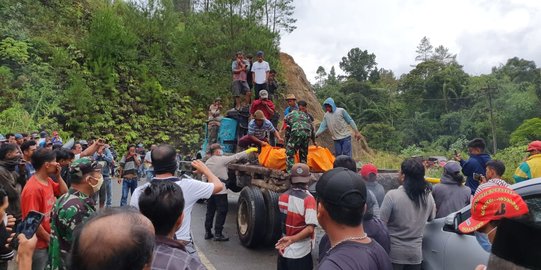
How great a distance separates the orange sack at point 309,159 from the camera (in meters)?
6.25

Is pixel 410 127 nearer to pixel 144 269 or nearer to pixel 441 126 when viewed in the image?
pixel 441 126

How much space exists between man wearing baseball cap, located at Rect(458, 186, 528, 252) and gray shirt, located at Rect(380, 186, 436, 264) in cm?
171

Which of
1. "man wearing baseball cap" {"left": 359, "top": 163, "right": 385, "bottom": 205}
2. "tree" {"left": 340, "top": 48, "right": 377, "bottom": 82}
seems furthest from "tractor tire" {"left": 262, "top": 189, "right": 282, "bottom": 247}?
"tree" {"left": 340, "top": 48, "right": 377, "bottom": 82}

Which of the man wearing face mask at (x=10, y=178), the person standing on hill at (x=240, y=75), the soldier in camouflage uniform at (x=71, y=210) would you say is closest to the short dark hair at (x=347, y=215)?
the soldier in camouflage uniform at (x=71, y=210)

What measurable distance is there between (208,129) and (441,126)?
42.7m

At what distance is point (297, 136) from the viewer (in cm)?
598

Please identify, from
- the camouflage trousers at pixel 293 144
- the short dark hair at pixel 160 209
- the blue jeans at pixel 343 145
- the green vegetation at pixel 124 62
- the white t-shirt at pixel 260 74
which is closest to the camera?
the short dark hair at pixel 160 209

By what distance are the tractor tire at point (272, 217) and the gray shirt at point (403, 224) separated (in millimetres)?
2521

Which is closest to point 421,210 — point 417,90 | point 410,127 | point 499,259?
point 499,259

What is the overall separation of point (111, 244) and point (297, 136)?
4670mm

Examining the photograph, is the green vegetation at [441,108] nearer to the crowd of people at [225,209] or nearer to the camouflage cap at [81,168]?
the crowd of people at [225,209]

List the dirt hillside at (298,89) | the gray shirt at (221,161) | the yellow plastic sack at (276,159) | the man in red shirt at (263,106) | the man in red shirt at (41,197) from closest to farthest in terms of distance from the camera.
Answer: the man in red shirt at (41,197)
the yellow plastic sack at (276,159)
the gray shirt at (221,161)
the man in red shirt at (263,106)
the dirt hillside at (298,89)

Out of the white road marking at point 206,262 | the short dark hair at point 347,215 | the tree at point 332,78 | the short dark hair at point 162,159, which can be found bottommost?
the white road marking at point 206,262

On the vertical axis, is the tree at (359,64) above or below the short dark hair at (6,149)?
above
